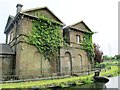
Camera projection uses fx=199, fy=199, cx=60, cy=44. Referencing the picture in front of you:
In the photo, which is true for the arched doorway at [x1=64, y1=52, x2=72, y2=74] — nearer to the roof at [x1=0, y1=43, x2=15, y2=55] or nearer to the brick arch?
the brick arch

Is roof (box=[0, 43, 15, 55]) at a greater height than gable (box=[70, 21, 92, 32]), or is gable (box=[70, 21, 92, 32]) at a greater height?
gable (box=[70, 21, 92, 32])

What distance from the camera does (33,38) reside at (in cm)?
2623

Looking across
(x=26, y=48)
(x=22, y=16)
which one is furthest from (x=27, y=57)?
(x=22, y=16)

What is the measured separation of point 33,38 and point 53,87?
9.61 meters

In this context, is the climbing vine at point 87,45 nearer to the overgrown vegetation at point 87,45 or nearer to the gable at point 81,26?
the overgrown vegetation at point 87,45

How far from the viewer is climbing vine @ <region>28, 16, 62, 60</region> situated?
2655 centimetres

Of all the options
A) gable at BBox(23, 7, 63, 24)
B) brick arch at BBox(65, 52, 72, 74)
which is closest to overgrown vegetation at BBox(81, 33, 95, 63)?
brick arch at BBox(65, 52, 72, 74)

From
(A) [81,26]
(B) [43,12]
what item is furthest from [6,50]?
(A) [81,26]

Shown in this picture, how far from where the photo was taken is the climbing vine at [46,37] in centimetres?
2655

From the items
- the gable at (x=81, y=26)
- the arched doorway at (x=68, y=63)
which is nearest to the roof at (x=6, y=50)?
the arched doorway at (x=68, y=63)

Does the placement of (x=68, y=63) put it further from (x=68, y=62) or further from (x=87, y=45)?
(x=87, y=45)

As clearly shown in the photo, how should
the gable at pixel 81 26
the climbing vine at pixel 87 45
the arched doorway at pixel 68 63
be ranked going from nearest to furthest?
the arched doorway at pixel 68 63 → the gable at pixel 81 26 → the climbing vine at pixel 87 45

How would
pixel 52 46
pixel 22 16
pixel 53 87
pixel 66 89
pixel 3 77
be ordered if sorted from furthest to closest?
pixel 52 46
pixel 22 16
pixel 3 77
pixel 53 87
pixel 66 89

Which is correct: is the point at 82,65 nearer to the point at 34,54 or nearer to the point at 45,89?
the point at 34,54
